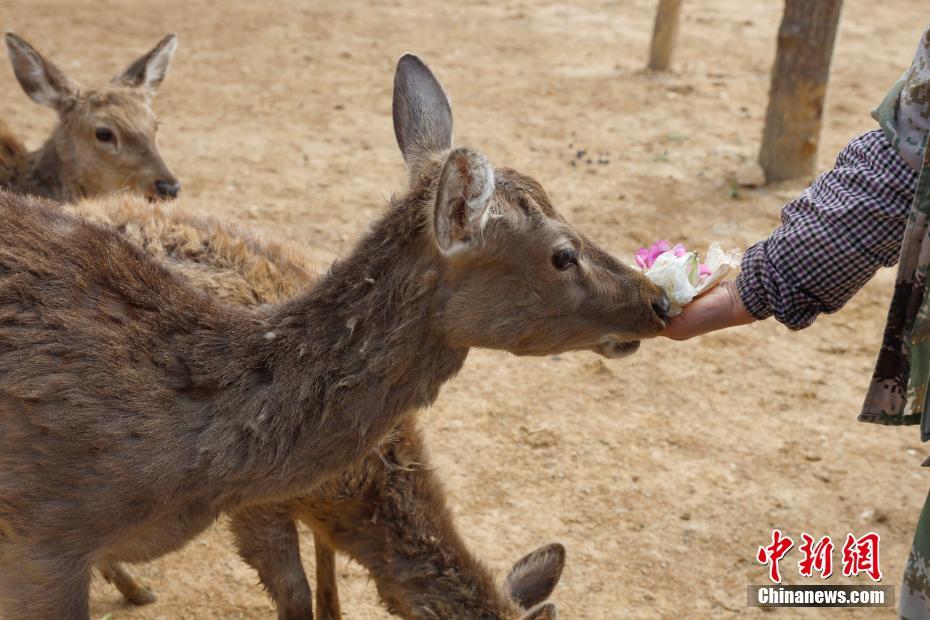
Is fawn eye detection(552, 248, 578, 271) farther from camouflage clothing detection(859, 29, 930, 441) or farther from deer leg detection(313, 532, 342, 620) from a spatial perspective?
deer leg detection(313, 532, 342, 620)

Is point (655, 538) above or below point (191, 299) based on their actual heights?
below

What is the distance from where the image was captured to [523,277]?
345 cm

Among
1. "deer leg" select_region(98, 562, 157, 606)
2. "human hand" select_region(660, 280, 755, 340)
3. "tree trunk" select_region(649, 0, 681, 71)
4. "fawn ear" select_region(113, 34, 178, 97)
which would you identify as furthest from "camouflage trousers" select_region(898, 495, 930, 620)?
"tree trunk" select_region(649, 0, 681, 71)

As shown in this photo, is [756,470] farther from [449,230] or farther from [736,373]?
[449,230]

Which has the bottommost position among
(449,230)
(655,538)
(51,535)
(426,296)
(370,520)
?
(655,538)

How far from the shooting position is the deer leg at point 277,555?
4.07 metres

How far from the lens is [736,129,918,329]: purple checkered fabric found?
113 inches

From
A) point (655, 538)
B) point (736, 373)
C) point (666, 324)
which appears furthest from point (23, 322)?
point (736, 373)

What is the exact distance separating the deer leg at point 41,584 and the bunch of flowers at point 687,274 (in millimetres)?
2034

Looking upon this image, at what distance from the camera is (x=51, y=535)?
3.22 m

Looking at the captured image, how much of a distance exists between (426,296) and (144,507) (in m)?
1.06

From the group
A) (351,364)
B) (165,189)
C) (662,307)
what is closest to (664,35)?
(165,189)

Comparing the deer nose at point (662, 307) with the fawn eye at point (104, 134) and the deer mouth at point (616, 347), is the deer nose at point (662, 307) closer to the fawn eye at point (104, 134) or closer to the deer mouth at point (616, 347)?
the deer mouth at point (616, 347)

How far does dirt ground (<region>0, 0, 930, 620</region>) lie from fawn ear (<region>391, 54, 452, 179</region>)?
120 cm
